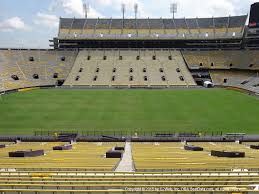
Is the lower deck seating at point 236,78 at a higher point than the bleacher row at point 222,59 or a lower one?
lower

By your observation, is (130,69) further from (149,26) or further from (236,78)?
(236,78)

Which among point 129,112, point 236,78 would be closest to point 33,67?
point 129,112

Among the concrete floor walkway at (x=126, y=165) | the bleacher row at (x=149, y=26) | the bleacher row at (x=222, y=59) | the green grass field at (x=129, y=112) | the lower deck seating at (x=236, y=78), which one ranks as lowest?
the concrete floor walkway at (x=126, y=165)

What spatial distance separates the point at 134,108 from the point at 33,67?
140 feet

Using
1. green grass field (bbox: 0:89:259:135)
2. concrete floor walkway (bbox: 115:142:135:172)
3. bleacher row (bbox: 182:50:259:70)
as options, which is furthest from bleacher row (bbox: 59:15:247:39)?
concrete floor walkway (bbox: 115:142:135:172)

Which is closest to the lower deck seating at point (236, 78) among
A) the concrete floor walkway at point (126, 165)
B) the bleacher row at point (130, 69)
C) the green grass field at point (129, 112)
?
the bleacher row at point (130, 69)

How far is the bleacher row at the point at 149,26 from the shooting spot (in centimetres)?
9289

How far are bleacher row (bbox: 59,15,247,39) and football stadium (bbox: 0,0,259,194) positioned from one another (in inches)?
12.0

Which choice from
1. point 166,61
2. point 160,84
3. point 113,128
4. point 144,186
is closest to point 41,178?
point 144,186

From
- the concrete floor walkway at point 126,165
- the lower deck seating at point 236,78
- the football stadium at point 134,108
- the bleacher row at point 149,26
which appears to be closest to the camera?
the football stadium at point 134,108

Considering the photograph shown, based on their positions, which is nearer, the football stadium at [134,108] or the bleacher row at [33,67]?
the football stadium at [134,108]

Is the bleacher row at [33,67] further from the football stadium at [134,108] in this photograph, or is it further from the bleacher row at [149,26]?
the bleacher row at [149,26]

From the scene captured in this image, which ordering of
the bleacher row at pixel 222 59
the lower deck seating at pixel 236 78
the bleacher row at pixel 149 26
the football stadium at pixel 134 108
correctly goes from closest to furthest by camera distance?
the football stadium at pixel 134 108 < the lower deck seating at pixel 236 78 < the bleacher row at pixel 222 59 < the bleacher row at pixel 149 26

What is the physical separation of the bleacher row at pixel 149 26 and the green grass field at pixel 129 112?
3637 cm
